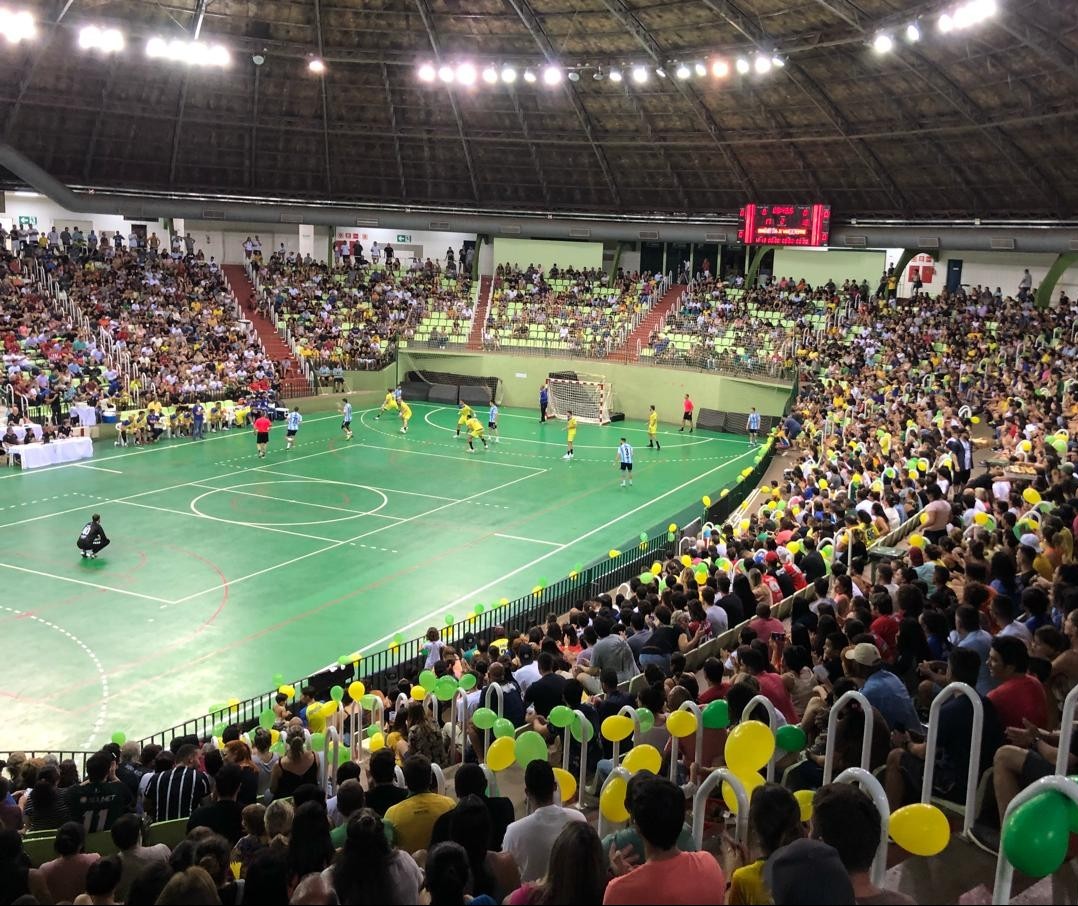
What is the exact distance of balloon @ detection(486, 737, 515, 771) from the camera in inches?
284

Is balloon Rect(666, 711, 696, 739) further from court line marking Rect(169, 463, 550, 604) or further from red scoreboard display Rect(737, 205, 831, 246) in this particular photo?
red scoreboard display Rect(737, 205, 831, 246)

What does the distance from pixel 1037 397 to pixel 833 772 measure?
27023mm

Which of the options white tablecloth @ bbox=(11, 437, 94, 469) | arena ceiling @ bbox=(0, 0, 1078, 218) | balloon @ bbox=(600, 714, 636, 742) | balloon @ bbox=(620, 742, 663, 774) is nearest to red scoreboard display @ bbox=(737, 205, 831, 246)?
arena ceiling @ bbox=(0, 0, 1078, 218)

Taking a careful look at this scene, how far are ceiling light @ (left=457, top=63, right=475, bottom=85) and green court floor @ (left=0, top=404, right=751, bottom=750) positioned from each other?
49.6 feet

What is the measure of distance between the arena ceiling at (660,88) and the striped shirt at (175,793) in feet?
99.2

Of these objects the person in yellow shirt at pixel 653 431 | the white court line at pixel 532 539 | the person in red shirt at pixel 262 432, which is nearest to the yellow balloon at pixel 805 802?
the white court line at pixel 532 539

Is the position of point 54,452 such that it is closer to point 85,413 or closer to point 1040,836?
point 85,413

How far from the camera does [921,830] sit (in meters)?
4.90

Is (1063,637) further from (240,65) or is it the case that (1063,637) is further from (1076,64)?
(240,65)

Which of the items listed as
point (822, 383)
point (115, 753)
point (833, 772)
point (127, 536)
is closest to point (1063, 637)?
A: point (833, 772)

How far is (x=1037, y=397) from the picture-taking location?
30.3m

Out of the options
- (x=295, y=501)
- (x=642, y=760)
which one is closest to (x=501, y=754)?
(x=642, y=760)

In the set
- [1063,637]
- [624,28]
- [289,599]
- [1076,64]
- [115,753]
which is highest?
[624,28]

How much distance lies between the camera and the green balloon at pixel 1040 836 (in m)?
4.29
